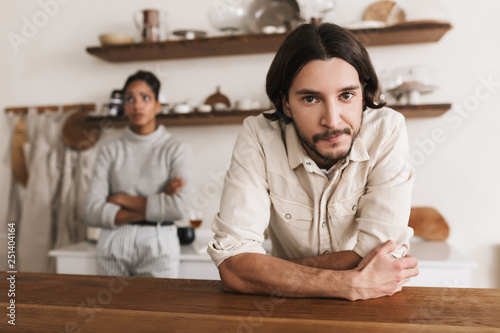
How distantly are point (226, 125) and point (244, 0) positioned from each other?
2.44 ft

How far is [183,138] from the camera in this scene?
2953 millimetres

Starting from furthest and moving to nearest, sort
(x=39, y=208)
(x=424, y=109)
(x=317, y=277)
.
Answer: (x=39, y=208) → (x=424, y=109) → (x=317, y=277)

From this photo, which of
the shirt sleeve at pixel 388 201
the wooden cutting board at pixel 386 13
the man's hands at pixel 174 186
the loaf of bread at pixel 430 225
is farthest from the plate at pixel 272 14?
the shirt sleeve at pixel 388 201

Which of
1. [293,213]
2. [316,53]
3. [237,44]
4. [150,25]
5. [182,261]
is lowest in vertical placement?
[182,261]

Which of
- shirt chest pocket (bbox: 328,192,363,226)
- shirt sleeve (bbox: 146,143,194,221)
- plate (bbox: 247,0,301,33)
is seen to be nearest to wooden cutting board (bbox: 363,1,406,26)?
plate (bbox: 247,0,301,33)

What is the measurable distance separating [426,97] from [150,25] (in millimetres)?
1649

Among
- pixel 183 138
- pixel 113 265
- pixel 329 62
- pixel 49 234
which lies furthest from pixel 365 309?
pixel 49 234

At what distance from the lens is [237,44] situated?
105 inches

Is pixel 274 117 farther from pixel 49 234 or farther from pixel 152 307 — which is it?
pixel 49 234

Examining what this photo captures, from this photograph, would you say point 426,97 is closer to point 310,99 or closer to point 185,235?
point 185,235

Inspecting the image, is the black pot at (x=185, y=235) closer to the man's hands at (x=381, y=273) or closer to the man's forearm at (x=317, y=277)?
the man's forearm at (x=317, y=277)

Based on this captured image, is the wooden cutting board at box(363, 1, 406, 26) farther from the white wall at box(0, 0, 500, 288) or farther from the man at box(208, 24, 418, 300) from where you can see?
the man at box(208, 24, 418, 300)

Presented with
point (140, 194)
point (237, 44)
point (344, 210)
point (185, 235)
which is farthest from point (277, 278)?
point (237, 44)

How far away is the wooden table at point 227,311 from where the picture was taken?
2.67 ft
